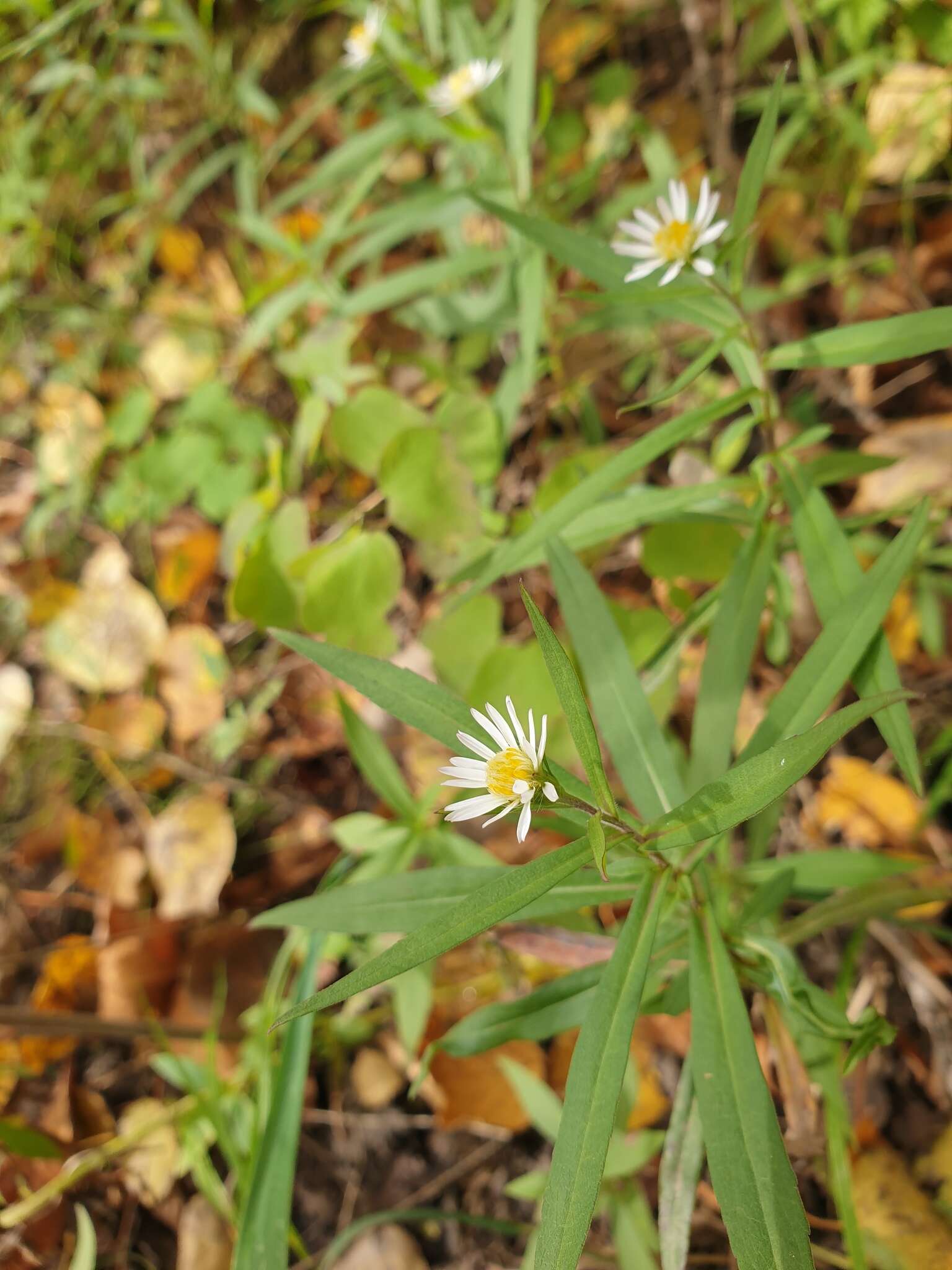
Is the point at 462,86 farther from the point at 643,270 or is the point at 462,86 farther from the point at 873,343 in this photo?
the point at 873,343

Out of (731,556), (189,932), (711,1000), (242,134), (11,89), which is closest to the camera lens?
(711,1000)

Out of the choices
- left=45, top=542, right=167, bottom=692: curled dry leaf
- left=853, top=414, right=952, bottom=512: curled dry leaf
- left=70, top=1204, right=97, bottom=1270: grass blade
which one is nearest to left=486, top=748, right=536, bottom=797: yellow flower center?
left=70, top=1204, right=97, bottom=1270: grass blade

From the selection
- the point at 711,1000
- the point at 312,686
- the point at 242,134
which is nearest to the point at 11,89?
the point at 242,134

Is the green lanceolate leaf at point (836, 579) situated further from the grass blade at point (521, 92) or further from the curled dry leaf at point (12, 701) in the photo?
the curled dry leaf at point (12, 701)

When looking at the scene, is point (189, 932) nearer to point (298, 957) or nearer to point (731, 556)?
point (298, 957)

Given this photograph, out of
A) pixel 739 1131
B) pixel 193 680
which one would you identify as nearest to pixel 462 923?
pixel 739 1131
